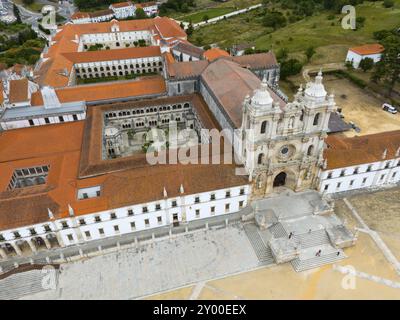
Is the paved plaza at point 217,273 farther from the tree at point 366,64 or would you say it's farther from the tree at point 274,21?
the tree at point 274,21

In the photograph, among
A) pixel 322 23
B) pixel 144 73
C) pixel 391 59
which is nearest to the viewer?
pixel 391 59

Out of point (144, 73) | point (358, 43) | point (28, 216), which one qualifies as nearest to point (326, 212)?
point (28, 216)

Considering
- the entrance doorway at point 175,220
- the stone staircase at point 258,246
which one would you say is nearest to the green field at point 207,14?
the entrance doorway at point 175,220

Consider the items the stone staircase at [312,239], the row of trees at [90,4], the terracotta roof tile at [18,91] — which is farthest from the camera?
the row of trees at [90,4]

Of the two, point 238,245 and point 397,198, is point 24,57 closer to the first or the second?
point 238,245

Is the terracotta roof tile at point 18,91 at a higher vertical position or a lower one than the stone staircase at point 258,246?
higher

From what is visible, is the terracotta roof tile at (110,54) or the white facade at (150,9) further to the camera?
the white facade at (150,9)

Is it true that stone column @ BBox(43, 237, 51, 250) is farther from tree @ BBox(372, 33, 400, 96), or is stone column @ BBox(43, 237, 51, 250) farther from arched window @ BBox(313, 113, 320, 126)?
tree @ BBox(372, 33, 400, 96)

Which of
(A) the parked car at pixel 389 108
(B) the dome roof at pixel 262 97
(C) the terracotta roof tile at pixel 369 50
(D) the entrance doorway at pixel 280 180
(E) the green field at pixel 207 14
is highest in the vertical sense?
(B) the dome roof at pixel 262 97
